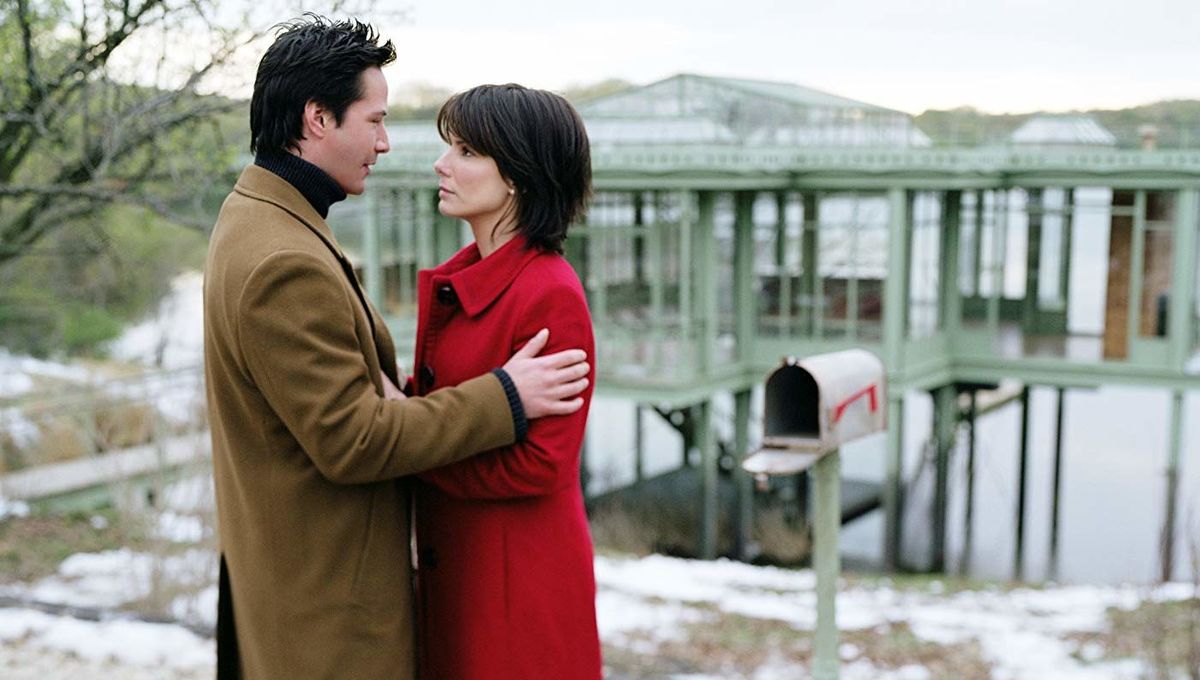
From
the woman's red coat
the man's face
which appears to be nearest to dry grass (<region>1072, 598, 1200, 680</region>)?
the woman's red coat

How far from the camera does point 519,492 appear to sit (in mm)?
2305

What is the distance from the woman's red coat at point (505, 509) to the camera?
7.60 ft

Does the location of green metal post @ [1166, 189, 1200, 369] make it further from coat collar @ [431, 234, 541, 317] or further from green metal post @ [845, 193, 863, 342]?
coat collar @ [431, 234, 541, 317]

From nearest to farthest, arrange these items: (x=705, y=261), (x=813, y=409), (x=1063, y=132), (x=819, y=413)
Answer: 1. (x=819, y=413)
2. (x=813, y=409)
3. (x=705, y=261)
4. (x=1063, y=132)

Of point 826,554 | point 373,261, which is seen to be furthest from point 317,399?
point 373,261

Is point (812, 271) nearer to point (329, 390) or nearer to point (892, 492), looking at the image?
point (892, 492)

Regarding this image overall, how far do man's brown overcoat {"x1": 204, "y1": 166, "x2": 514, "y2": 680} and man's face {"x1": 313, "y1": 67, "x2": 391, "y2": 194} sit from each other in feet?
0.30

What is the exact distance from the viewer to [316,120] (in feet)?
7.31

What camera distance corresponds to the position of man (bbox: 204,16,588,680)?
212 centimetres

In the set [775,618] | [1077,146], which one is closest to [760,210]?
[1077,146]

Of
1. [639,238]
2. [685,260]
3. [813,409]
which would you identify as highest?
[813,409]

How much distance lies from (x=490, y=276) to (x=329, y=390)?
16.6 inches

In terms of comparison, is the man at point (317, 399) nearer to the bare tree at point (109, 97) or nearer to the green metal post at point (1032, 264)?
the bare tree at point (109, 97)

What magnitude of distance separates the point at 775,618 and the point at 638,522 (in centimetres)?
717
